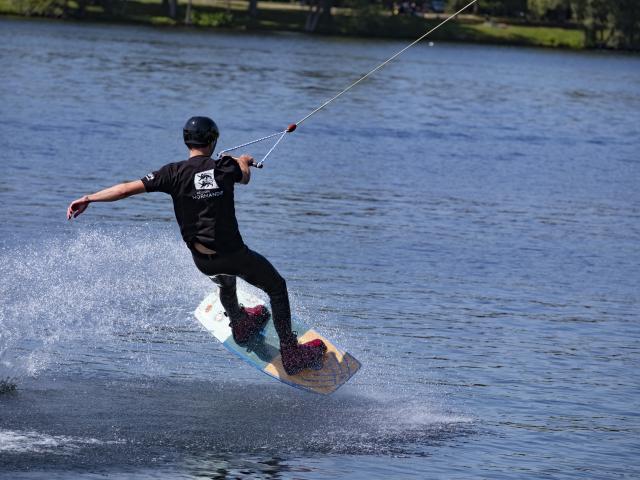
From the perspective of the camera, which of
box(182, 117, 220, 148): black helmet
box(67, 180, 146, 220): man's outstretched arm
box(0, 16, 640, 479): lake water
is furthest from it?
box(0, 16, 640, 479): lake water

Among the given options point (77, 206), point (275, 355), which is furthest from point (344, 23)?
point (77, 206)

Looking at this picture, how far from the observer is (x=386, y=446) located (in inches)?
451

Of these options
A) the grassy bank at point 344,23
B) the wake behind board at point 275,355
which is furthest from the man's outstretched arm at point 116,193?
the grassy bank at point 344,23

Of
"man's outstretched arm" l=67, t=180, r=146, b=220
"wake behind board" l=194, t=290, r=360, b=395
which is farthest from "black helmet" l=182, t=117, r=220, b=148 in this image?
"wake behind board" l=194, t=290, r=360, b=395

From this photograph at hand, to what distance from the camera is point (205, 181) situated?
11.0 meters

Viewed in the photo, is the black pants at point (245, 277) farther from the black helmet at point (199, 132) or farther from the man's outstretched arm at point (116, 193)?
the black helmet at point (199, 132)

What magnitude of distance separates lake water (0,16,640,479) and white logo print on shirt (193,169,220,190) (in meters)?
2.18

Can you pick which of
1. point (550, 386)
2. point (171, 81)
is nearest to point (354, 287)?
point (550, 386)

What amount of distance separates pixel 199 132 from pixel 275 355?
2577 millimetres

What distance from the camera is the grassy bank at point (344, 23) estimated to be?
10075 centimetres

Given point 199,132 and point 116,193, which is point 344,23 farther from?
point 116,193

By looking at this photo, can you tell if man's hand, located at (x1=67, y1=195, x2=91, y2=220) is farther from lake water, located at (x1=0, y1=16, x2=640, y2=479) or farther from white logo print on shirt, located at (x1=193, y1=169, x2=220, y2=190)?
lake water, located at (x1=0, y1=16, x2=640, y2=479)

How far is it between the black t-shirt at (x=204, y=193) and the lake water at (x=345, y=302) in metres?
1.74

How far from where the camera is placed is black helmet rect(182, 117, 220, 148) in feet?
35.9
